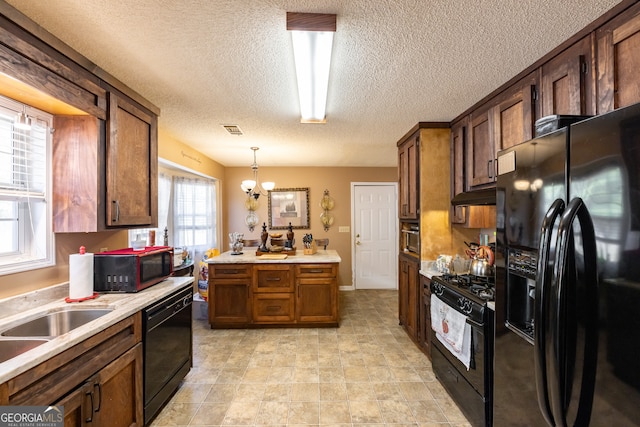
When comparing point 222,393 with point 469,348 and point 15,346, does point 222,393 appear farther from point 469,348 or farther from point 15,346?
point 469,348

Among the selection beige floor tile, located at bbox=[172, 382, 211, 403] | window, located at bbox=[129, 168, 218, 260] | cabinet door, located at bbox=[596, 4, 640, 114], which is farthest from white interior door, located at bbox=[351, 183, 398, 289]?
cabinet door, located at bbox=[596, 4, 640, 114]

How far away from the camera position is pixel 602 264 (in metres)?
0.78

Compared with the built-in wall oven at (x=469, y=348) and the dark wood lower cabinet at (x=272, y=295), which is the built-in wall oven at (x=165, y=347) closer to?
the dark wood lower cabinet at (x=272, y=295)

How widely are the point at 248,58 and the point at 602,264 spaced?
1889 millimetres

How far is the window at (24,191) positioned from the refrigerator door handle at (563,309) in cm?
256

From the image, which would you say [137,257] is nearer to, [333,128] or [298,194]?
[333,128]

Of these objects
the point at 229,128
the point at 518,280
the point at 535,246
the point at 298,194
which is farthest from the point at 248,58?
the point at 298,194

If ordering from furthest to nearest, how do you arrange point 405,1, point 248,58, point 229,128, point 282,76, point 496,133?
point 229,128, point 496,133, point 282,76, point 248,58, point 405,1

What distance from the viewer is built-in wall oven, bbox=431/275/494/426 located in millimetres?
1632

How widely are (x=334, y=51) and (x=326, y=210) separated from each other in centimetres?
380

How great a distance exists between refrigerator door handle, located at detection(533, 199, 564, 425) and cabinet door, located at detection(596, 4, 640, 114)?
2.69 ft

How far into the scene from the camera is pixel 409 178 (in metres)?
3.09

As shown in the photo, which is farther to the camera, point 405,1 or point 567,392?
point 405,1

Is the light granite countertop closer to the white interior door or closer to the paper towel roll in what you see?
the paper towel roll
